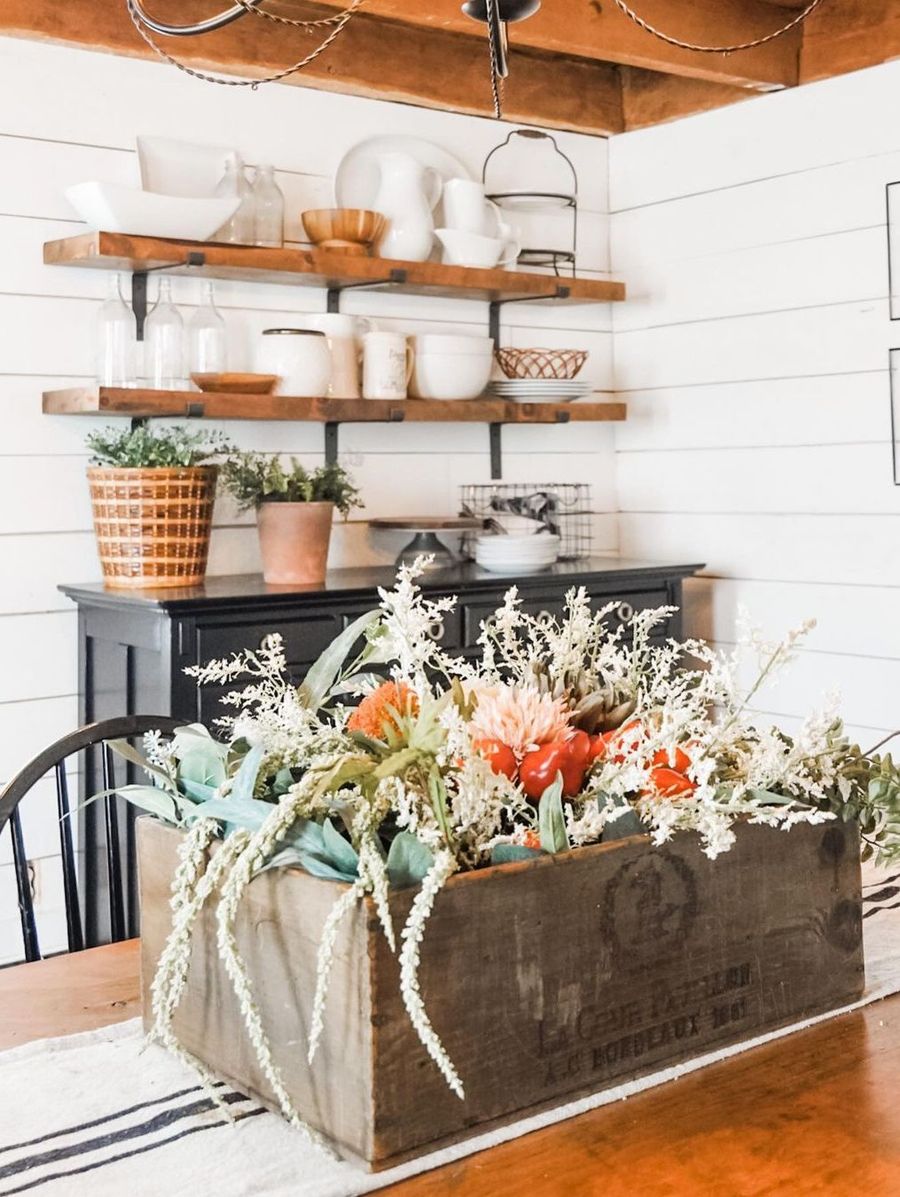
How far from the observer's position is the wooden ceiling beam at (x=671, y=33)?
10.9ft

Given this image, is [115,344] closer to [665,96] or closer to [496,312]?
[496,312]

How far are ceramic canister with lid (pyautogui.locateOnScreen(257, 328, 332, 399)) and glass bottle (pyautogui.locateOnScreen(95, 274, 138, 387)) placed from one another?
12.0 inches

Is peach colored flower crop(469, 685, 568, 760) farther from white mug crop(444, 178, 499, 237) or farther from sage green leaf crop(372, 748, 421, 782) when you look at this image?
white mug crop(444, 178, 499, 237)

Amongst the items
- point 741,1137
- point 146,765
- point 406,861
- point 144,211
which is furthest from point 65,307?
point 741,1137

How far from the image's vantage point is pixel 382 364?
3387 millimetres

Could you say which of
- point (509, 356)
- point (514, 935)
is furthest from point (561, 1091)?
point (509, 356)

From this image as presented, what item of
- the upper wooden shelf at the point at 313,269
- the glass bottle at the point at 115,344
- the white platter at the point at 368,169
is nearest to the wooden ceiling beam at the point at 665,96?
the upper wooden shelf at the point at 313,269

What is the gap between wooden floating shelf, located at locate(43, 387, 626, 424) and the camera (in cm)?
297

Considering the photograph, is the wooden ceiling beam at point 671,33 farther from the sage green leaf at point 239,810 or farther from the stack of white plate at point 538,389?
the sage green leaf at point 239,810

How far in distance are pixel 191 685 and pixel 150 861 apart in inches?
61.8

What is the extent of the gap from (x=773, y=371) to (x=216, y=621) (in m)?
1.65

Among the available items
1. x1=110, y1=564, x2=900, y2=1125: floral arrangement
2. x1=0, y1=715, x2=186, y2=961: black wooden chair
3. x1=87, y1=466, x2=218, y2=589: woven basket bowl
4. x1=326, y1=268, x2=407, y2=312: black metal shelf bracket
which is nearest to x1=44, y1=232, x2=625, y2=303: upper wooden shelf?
x1=326, y1=268, x2=407, y2=312: black metal shelf bracket

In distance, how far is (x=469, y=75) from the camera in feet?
12.3

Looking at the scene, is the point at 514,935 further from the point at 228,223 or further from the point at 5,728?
the point at 228,223
